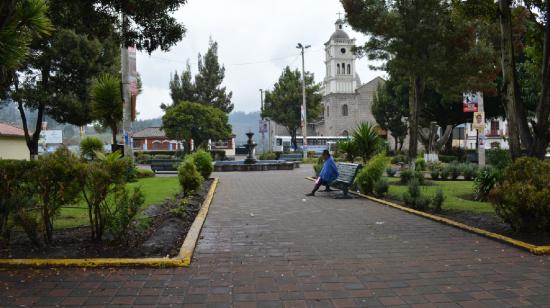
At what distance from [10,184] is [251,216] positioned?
424cm

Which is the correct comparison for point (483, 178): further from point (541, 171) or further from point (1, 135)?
point (1, 135)

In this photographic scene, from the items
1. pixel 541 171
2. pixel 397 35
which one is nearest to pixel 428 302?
pixel 541 171

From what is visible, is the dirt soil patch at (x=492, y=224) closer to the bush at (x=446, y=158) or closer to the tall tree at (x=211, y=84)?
the bush at (x=446, y=158)

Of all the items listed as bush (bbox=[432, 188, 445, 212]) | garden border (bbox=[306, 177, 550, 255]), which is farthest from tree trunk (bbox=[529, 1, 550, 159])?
bush (bbox=[432, 188, 445, 212])

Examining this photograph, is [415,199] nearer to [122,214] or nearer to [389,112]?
[122,214]

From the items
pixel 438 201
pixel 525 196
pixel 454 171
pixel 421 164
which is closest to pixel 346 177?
pixel 438 201

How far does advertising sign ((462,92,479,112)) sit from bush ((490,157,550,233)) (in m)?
11.9

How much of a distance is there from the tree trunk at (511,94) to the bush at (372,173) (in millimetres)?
4255

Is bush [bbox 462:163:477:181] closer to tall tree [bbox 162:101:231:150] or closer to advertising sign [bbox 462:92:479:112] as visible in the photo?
advertising sign [bbox 462:92:479:112]

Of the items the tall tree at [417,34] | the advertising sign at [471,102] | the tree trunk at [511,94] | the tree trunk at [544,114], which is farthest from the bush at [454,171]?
the tree trunk at [544,114]

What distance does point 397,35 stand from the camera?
15.3 metres

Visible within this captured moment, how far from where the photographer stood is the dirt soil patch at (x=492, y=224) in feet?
19.7

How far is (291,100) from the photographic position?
54031 mm

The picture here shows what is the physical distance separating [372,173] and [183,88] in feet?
154
